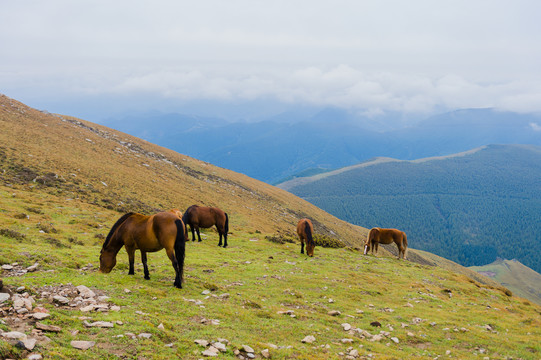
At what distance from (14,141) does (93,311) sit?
3965 cm

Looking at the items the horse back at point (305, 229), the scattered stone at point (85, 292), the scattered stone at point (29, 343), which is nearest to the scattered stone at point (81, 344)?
the scattered stone at point (29, 343)

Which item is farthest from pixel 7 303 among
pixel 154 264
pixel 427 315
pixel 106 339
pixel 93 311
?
pixel 427 315

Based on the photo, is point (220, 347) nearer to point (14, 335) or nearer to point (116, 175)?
point (14, 335)

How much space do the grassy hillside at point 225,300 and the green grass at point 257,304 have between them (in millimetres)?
50

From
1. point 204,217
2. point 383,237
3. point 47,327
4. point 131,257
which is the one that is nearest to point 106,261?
point 131,257

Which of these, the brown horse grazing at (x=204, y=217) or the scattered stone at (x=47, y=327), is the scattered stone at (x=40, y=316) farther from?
the brown horse grazing at (x=204, y=217)

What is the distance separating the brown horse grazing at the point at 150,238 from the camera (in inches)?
490

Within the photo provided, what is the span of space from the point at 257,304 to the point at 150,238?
4.81m

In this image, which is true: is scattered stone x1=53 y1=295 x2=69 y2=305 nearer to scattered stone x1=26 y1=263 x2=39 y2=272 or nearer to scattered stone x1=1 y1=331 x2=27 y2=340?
scattered stone x1=1 y1=331 x2=27 y2=340

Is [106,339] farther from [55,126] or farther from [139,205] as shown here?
[55,126]

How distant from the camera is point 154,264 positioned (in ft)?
53.7

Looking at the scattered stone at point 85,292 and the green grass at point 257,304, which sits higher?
the scattered stone at point 85,292

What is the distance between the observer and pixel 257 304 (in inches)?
489

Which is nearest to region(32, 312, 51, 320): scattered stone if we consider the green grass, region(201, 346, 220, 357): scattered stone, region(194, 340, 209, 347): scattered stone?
the green grass
